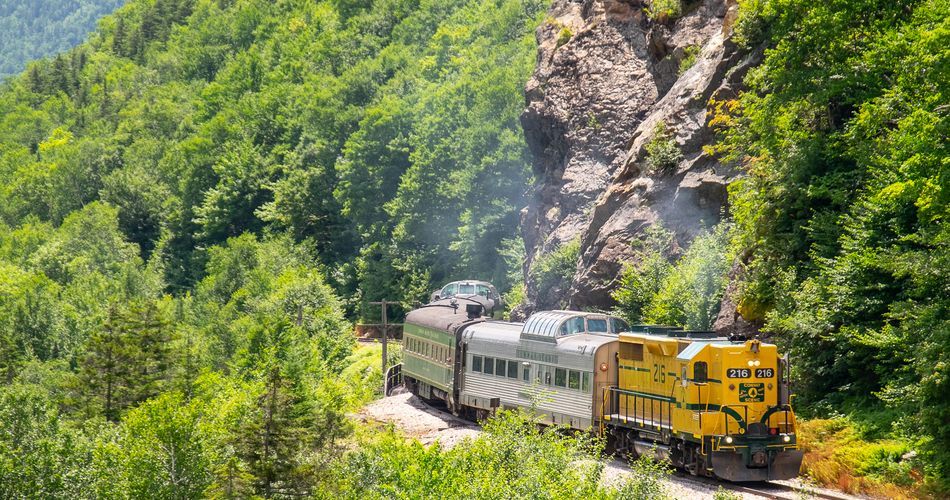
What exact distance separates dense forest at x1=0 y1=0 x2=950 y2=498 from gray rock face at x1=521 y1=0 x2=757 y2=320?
1.86m

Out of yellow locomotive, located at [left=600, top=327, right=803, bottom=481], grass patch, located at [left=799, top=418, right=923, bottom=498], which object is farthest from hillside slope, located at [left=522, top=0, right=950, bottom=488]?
yellow locomotive, located at [left=600, top=327, right=803, bottom=481]

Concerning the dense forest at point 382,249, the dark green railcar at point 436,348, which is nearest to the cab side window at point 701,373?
the dense forest at point 382,249

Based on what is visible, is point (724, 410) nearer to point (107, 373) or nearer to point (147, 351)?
point (107, 373)

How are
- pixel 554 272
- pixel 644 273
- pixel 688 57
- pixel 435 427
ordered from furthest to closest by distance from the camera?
1. pixel 554 272
2. pixel 688 57
3. pixel 644 273
4. pixel 435 427

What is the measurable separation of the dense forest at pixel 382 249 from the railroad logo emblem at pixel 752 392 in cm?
290

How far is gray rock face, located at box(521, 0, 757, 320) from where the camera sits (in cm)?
4375

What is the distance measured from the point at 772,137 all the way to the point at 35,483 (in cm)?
2961

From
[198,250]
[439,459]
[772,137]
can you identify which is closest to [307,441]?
[439,459]

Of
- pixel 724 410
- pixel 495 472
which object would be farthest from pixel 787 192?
pixel 495 472

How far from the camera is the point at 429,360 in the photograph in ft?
146

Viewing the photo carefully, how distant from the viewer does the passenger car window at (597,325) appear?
3428 cm

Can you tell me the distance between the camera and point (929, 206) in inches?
1023

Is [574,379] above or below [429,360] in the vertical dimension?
above

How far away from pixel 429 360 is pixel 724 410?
62.5 feet
